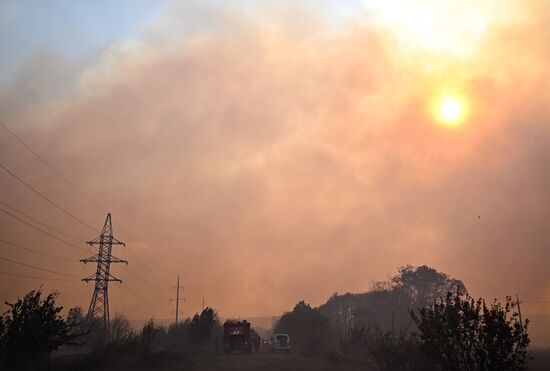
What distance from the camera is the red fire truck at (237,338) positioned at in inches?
2361

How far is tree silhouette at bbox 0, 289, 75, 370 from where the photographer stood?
23203 mm

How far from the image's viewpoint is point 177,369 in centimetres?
4156

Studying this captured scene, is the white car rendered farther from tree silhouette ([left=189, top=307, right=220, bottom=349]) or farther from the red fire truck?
tree silhouette ([left=189, top=307, right=220, bottom=349])

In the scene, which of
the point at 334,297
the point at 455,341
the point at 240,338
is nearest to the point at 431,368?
the point at 455,341

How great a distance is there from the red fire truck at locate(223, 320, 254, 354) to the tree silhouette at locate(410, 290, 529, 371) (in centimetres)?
4909

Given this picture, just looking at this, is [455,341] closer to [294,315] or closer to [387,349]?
[387,349]

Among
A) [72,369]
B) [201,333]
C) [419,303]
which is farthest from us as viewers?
[419,303]

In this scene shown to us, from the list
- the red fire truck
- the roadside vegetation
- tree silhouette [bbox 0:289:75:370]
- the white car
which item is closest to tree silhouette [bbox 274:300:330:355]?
the roadside vegetation

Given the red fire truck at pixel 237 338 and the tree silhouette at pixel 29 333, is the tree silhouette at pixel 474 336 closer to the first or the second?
the tree silhouette at pixel 29 333

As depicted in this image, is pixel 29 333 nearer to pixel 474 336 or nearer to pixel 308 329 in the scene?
pixel 474 336

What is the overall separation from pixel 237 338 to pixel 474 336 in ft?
167

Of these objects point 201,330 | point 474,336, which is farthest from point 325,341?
point 474,336

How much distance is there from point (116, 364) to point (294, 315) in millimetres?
44329

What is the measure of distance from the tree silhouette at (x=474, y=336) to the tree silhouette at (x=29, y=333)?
67.8 feet
